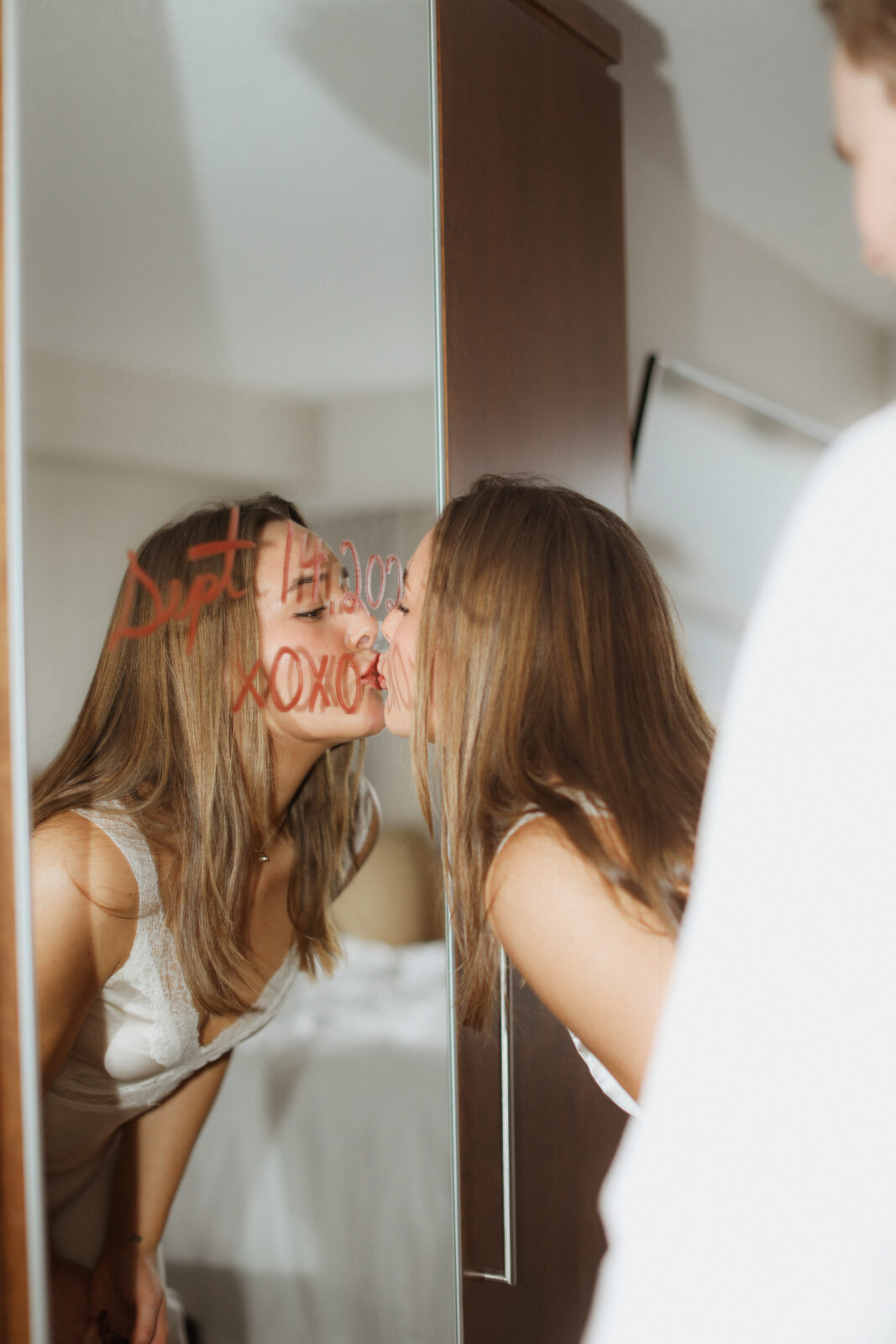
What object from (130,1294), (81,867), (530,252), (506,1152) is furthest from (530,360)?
(130,1294)

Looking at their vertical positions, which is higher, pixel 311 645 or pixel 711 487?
pixel 711 487

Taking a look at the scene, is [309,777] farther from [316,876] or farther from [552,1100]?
[552,1100]

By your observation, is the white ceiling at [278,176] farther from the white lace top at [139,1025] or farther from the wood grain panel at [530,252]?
the white lace top at [139,1025]

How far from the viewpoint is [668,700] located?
884 mm

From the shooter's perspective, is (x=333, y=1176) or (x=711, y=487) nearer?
(x=333, y=1176)

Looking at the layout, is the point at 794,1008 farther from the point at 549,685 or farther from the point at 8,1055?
the point at 8,1055

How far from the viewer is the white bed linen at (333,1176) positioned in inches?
35.2

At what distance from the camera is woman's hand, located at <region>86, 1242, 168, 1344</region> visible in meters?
0.81

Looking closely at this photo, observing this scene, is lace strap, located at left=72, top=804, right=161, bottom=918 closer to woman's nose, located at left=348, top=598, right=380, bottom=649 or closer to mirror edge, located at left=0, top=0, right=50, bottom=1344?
mirror edge, located at left=0, top=0, right=50, bottom=1344

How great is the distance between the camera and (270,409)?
0.88 m

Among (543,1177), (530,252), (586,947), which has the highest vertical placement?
(530,252)

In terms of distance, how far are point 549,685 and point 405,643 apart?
0.15 meters

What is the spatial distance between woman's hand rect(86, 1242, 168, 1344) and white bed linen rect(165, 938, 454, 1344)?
0.02 metres

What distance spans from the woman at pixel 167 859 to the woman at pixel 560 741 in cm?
11
